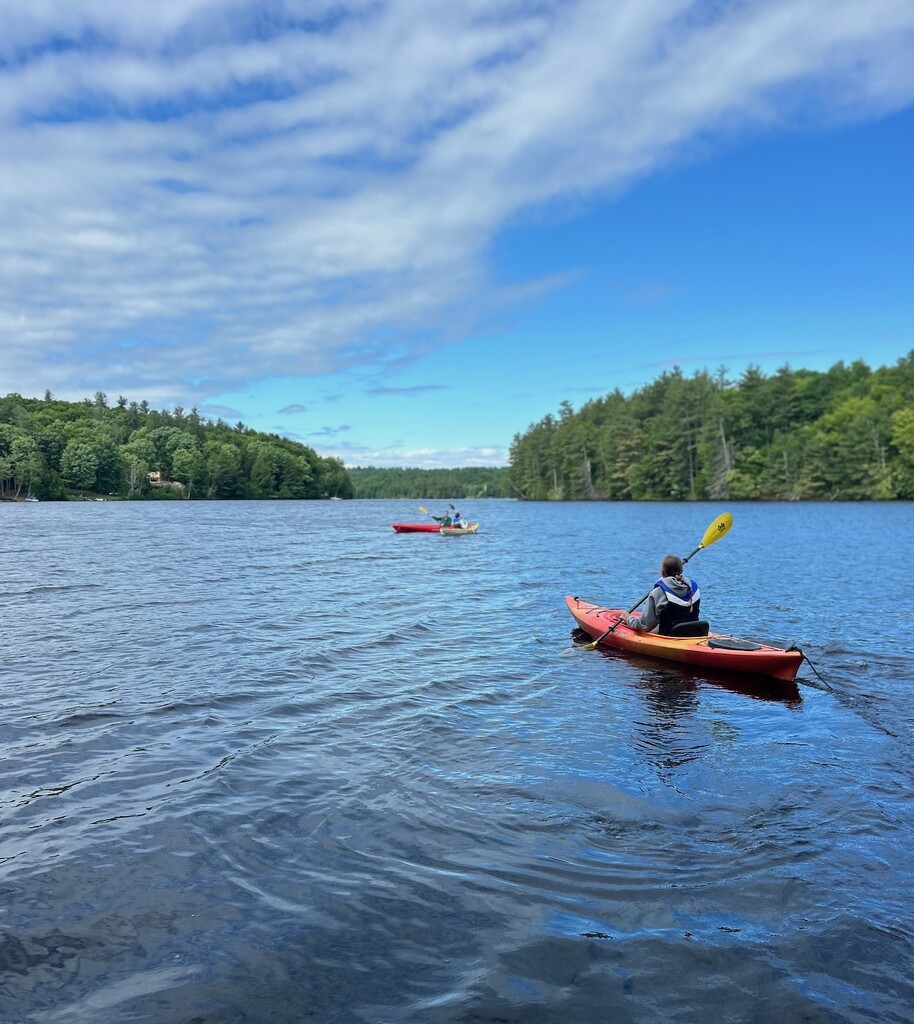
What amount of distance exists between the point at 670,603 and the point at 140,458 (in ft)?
446

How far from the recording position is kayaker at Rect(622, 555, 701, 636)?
12.4 metres

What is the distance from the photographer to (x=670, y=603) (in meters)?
12.5

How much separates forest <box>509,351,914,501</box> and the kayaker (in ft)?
276

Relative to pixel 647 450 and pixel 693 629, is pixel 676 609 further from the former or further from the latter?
pixel 647 450

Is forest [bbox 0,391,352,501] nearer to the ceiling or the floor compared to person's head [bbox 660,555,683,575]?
nearer to the ceiling

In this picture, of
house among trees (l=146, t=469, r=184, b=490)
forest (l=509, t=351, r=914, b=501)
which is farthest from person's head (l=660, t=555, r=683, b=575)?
house among trees (l=146, t=469, r=184, b=490)

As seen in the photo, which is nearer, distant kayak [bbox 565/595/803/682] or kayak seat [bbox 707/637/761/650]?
distant kayak [bbox 565/595/803/682]

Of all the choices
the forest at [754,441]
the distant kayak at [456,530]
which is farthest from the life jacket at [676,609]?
the forest at [754,441]

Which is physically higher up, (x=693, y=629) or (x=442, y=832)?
(x=693, y=629)

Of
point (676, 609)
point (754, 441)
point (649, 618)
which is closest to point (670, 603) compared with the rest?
point (676, 609)

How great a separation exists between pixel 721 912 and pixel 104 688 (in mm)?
8716

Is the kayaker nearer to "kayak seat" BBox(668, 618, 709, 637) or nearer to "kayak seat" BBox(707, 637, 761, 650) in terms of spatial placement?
"kayak seat" BBox(668, 618, 709, 637)

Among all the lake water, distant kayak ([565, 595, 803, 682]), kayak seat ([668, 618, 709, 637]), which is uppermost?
kayak seat ([668, 618, 709, 637])

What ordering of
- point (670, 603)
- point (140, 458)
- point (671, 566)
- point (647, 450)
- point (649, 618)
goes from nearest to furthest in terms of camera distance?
point (671, 566) → point (670, 603) → point (649, 618) → point (647, 450) → point (140, 458)
